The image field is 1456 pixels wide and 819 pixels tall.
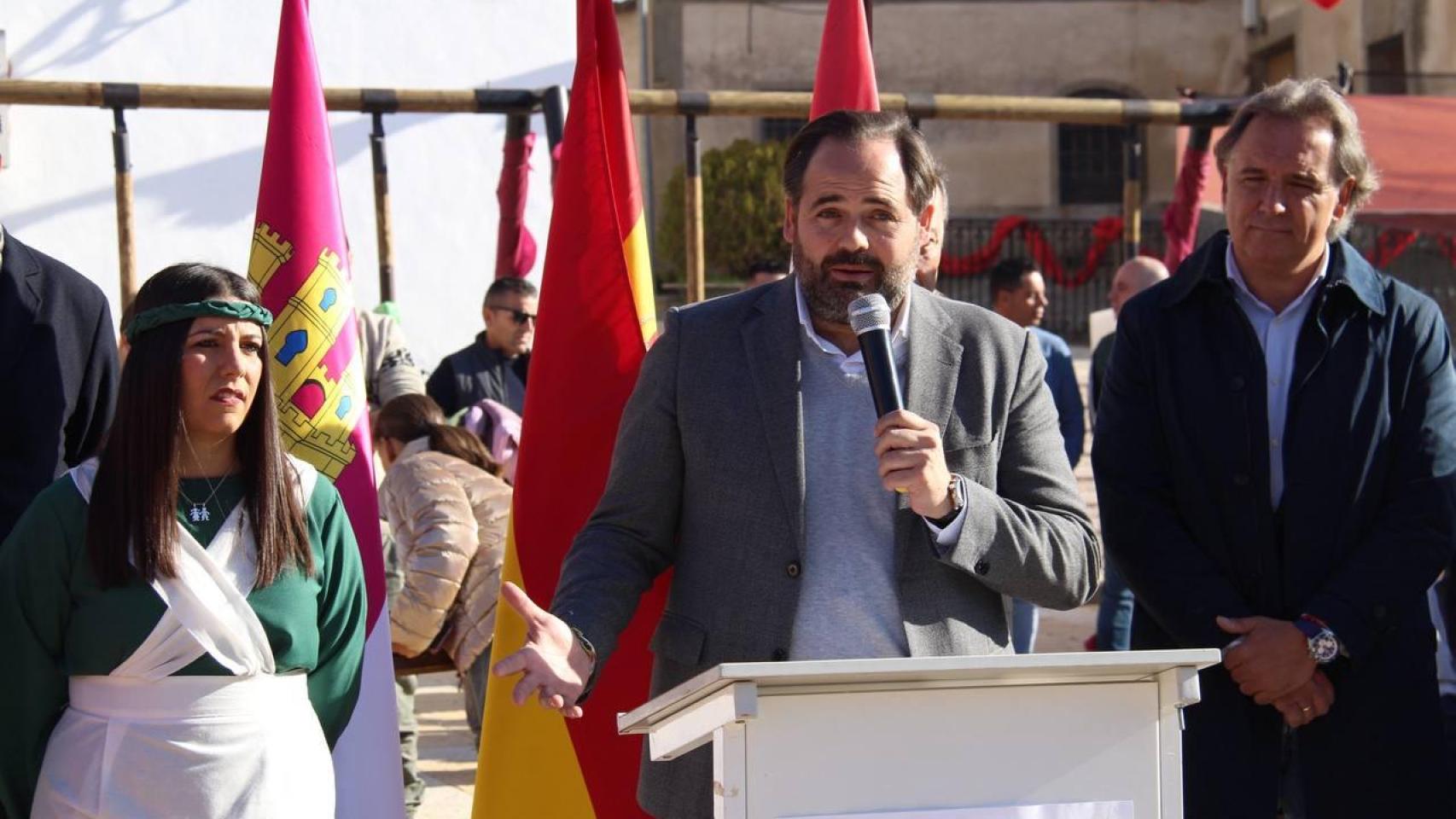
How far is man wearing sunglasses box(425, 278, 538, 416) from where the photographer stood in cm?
739

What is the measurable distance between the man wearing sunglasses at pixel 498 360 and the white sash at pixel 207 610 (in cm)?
403

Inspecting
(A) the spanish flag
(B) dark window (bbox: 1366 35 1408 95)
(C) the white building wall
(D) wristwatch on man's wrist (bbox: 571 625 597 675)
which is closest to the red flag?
(A) the spanish flag

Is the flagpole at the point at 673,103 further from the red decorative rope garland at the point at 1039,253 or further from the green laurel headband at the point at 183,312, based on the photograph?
the red decorative rope garland at the point at 1039,253

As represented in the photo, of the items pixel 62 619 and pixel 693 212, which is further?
pixel 693 212

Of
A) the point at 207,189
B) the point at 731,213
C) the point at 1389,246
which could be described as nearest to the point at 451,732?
the point at 207,189

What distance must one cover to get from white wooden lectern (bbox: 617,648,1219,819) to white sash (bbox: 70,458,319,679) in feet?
3.71

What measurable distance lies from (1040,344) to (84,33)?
567 cm

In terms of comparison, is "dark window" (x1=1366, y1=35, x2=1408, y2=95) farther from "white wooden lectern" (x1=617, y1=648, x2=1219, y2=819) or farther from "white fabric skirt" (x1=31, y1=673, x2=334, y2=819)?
"white wooden lectern" (x1=617, y1=648, x2=1219, y2=819)

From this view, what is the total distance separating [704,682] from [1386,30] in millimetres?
23971

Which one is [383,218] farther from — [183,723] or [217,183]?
[183,723]

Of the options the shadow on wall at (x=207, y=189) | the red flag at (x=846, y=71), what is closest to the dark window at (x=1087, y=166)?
the shadow on wall at (x=207, y=189)

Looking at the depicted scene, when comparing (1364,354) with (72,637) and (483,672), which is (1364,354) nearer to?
(72,637)

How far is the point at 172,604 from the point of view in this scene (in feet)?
10.5

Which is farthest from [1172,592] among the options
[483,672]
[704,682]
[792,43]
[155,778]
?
[792,43]
